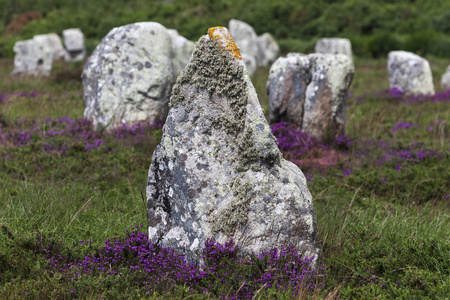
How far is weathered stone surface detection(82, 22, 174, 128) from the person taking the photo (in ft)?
31.9

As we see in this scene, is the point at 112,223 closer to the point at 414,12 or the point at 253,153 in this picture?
the point at 253,153

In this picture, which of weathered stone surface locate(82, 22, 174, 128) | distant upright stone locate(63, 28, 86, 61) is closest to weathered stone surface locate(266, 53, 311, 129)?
weathered stone surface locate(82, 22, 174, 128)

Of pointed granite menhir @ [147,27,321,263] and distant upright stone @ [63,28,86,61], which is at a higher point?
pointed granite menhir @ [147,27,321,263]

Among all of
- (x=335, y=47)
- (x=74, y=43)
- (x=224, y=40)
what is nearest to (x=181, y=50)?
(x=224, y=40)

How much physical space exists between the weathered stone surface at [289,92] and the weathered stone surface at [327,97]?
0.15 meters

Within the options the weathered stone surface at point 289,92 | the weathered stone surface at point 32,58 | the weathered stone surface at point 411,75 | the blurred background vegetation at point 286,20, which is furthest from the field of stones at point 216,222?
the blurred background vegetation at point 286,20

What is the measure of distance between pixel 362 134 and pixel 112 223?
6.89 meters

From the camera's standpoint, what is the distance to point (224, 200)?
376cm

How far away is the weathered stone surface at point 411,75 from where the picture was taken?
15.9m

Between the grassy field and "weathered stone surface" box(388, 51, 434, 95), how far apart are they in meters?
7.61

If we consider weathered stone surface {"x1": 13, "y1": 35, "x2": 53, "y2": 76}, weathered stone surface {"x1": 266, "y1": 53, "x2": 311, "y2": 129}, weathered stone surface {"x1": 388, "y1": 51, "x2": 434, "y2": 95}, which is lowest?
weathered stone surface {"x1": 13, "y1": 35, "x2": 53, "y2": 76}

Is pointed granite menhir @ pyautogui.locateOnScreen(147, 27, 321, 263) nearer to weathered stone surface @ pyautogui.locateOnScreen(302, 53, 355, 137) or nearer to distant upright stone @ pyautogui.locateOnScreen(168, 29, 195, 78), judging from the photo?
weathered stone surface @ pyautogui.locateOnScreen(302, 53, 355, 137)

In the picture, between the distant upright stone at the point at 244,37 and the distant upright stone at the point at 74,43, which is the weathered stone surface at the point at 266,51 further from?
the distant upright stone at the point at 74,43

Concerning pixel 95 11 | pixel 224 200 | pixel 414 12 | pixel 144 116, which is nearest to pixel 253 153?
pixel 224 200
